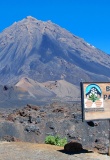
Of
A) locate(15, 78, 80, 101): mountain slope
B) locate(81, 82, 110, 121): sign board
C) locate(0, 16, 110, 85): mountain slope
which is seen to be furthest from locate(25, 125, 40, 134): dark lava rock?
locate(0, 16, 110, 85): mountain slope

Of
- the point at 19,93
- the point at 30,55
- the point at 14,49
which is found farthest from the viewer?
the point at 14,49

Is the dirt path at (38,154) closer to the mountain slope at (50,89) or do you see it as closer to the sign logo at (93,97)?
the sign logo at (93,97)

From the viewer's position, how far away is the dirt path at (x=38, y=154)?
42.6ft

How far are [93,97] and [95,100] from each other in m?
0.13

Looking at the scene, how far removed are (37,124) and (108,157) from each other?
14.6 meters

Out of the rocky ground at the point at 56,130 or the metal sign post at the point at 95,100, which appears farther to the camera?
the rocky ground at the point at 56,130

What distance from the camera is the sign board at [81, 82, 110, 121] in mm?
13445

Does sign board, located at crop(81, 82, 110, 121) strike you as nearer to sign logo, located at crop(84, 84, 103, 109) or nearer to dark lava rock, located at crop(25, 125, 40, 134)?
sign logo, located at crop(84, 84, 103, 109)

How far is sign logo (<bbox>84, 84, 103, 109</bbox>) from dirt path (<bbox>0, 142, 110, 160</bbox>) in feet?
5.25

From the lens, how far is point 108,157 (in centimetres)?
1350

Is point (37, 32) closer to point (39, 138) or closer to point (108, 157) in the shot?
point (39, 138)

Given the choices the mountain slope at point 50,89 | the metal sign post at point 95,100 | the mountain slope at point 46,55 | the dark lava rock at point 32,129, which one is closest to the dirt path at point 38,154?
the metal sign post at point 95,100

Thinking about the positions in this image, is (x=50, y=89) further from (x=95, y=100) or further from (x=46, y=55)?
(x=95, y=100)

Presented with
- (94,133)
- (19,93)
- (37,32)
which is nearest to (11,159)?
(94,133)
